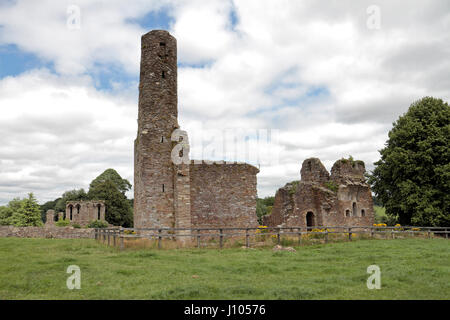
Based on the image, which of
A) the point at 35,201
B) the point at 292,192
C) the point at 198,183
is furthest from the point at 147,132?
the point at 35,201

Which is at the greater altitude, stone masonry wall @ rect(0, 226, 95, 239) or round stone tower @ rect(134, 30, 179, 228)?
round stone tower @ rect(134, 30, 179, 228)

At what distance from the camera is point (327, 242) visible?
62.5 ft

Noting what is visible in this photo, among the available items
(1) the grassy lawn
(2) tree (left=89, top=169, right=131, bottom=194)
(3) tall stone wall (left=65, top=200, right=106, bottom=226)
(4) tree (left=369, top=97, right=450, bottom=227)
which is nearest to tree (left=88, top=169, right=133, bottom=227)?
(3) tall stone wall (left=65, top=200, right=106, bottom=226)

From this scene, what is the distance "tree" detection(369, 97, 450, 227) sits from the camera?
88.1ft

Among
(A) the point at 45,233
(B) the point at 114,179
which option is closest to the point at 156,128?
(A) the point at 45,233

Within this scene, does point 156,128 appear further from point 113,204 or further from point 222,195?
point 113,204

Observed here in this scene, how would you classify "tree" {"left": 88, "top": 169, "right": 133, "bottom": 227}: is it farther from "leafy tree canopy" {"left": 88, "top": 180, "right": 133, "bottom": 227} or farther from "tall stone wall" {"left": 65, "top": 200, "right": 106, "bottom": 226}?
"tall stone wall" {"left": 65, "top": 200, "right": 106, "bottom": 226}

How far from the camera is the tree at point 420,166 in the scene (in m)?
26.9

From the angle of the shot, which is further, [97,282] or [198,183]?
[198,183]

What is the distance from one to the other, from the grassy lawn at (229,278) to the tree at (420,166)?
622 inches

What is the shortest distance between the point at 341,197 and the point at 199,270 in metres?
21.9

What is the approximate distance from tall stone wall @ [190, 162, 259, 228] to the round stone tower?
80.7 inches

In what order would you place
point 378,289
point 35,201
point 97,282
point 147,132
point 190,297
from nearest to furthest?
point 190,297, point 378,289, point 97,282, point 147,132, point 35,201

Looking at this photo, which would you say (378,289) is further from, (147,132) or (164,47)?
(164,47)
